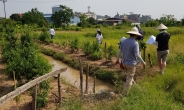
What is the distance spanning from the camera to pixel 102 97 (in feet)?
19.4

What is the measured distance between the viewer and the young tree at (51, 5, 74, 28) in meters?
40.8

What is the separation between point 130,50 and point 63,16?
121 feet

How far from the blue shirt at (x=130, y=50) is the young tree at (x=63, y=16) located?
36050mm

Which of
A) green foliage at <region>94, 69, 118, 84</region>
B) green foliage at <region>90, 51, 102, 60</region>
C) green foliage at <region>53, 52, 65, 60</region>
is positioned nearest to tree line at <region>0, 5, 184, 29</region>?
green foliage at <region>53, 52, 65, 60</region>

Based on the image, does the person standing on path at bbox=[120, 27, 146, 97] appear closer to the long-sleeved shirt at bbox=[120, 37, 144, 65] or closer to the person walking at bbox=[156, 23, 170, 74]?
the long-sleeved shirt at bbox=[120, 37, 144, 65]

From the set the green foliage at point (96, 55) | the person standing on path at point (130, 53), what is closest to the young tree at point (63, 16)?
the green foliage at point (96, 55)

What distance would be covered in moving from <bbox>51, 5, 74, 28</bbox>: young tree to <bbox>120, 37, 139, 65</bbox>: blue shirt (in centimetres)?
3605

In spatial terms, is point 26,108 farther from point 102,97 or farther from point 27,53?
point 27,53

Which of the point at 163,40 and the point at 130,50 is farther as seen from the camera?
the point at 163,40

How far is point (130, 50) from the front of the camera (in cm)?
530

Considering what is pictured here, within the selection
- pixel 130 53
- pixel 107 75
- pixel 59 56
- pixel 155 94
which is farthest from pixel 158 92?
pixel 59 56

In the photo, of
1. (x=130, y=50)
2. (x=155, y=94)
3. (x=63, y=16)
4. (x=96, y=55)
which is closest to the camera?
(x=130, y=50)

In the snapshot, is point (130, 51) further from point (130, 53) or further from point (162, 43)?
point (162, 43)

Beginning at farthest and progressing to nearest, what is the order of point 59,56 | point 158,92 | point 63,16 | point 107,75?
1. point 63,16
2. point 59,56
3. point 107,75
4. point 158,92
